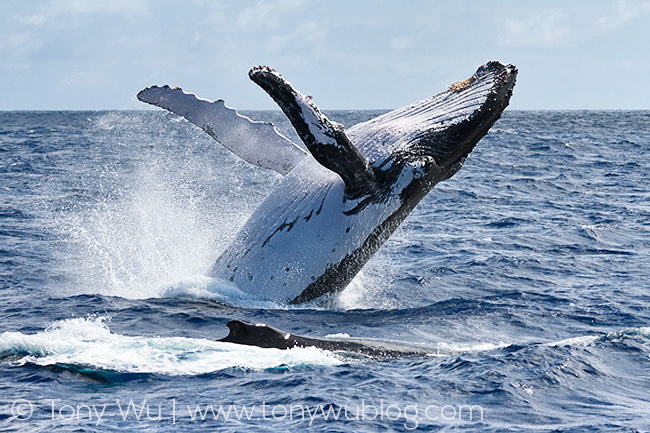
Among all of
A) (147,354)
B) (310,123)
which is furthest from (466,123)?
(147,354)

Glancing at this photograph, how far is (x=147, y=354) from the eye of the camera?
297 inches

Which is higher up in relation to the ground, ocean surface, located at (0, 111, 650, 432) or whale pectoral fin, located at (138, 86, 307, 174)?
whale pectoral fin, located at (138, 86, 307, 174)

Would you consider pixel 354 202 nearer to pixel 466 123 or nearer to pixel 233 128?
pixel 466 123

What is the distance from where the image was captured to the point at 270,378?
7.07 m

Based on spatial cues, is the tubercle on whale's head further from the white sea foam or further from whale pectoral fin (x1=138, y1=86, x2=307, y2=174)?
the white sea foam

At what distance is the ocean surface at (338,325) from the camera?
646cm

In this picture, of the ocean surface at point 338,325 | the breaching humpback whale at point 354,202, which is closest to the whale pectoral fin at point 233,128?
the breaching humpback whale at point 354,202

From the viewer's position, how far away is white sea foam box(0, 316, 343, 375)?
7.20 m

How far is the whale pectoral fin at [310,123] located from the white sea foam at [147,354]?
2556 mm

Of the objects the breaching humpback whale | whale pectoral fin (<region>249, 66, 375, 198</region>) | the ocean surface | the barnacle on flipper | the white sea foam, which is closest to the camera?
the ocean surface

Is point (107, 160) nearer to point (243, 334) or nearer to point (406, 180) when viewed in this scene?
point (406, 180)

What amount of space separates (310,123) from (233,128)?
2357 mm

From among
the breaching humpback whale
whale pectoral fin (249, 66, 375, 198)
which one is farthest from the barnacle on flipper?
whale pectoral fin (249, 66, 375, 198)

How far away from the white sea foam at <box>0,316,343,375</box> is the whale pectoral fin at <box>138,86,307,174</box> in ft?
12.5
